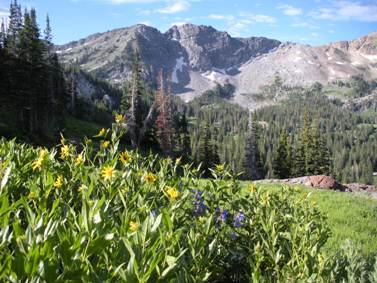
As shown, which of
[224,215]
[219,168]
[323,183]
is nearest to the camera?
[224,215]

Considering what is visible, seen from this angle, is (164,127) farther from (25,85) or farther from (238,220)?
(238,220)

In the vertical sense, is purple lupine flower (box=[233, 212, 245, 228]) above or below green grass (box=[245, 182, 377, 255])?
above

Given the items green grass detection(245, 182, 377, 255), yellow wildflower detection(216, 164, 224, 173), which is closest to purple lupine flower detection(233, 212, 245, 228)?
yellow wildflower detection(216, 164, 224, 173)

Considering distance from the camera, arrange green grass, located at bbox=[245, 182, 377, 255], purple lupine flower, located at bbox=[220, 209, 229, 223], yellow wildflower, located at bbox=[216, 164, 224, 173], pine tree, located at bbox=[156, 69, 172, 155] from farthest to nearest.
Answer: pine tree, located at bbox=[156, 69, 172, 155], green grass, located at bbox=[245, 182, 377, 255], yellow wildflower, located at bbox=[216, 164, 224, 173], purple lupine flower, located at bbox=[220, 209, 229, 223]

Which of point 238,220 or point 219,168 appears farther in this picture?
point 219,168

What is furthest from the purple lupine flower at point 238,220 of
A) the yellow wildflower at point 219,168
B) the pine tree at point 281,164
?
the pine tree at point 281,164

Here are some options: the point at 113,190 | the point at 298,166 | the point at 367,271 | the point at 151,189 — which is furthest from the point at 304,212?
the point at 298,166

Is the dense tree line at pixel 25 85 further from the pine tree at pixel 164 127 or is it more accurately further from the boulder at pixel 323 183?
the boulder at pixel 323 183

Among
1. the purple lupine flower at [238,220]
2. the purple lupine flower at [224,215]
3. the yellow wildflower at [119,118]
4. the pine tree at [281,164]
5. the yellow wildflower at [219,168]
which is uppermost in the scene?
the yellow wildflower at [119,118]

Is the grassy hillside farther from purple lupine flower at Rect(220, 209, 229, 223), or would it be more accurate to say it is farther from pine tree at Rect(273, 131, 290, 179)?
pine tree at Rect(273, 131, 290, 179)

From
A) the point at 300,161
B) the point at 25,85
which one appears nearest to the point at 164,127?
the point at 25,85

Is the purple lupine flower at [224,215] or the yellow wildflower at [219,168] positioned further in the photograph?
the yellow wildflower at [219,168]

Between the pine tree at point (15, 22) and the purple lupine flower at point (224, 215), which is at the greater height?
the pine tree at point (15, 22)

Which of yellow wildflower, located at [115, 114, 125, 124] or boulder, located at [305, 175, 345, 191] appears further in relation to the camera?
boulder, located at [305, 175, 345, 191]
